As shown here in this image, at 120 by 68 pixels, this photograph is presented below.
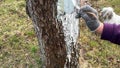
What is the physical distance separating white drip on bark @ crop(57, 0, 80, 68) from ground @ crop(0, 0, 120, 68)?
107cm

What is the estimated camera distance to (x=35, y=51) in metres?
4.34

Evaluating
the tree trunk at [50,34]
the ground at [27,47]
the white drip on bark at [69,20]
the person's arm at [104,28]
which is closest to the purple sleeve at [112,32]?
the person's arm at [104,28]

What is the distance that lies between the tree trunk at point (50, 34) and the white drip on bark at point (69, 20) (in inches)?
1.2

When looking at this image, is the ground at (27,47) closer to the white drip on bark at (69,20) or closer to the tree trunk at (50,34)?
the tree trunk at (50,34)

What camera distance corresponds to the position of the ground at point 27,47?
4.21m

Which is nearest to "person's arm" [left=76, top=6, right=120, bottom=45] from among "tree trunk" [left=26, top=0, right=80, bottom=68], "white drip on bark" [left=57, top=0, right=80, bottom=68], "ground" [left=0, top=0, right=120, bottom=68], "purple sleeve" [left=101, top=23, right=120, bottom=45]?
"purple sleeve" [left=101, top=23, right=120, bottom=45]

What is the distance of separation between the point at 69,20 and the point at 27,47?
1.78 meters

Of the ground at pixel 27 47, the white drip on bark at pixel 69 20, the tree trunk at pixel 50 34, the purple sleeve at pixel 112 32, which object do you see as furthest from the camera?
the ground at pixel 27 47

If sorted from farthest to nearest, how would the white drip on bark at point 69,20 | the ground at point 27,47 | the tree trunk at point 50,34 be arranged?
1. the ground at point 27,47
2. the tree trunk at point 50,34
3. the white drip on bark at point 69,20

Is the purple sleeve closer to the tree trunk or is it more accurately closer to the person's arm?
the person's arm

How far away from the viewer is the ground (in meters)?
4.21

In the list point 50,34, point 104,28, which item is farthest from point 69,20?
point 104,28

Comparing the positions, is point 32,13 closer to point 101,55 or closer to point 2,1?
point 101,55

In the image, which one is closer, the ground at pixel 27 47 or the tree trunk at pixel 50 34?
the tree trunk at pixel 50 34
